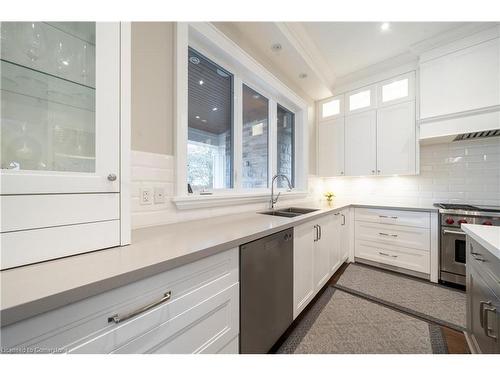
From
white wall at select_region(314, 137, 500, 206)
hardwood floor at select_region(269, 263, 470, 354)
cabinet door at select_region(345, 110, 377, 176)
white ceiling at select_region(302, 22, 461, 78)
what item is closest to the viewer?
hardwood floor at select_region(269, 263, 470, 354)

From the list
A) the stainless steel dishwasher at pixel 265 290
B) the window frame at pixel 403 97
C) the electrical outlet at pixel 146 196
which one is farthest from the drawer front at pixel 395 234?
the electrical outlet at pixel 146 196

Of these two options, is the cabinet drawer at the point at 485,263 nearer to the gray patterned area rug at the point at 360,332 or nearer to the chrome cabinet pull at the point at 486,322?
the chrome cabinet pull at the point at 486,322

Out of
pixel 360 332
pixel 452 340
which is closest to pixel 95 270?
pixel 360 332

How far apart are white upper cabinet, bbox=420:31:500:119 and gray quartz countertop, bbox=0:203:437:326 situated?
9.34ft

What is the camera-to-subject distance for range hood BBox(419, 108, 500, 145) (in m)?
2.00

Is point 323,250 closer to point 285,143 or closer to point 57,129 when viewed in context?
point 285,143

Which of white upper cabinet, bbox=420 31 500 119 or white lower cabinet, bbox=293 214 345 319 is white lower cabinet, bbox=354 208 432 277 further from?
white upper cabinet, bbox=420 31 500 119

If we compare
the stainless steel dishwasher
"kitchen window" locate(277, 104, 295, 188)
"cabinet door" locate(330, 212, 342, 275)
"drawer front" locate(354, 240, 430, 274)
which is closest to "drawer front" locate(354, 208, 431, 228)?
"drawer front" locate(354, 240, 430, 274)

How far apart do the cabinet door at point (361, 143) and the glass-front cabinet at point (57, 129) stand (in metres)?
3.03

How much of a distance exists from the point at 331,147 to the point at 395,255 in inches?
69.4

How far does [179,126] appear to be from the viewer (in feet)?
4.30

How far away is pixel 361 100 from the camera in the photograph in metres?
2.90

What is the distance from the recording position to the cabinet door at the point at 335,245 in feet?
7.11
